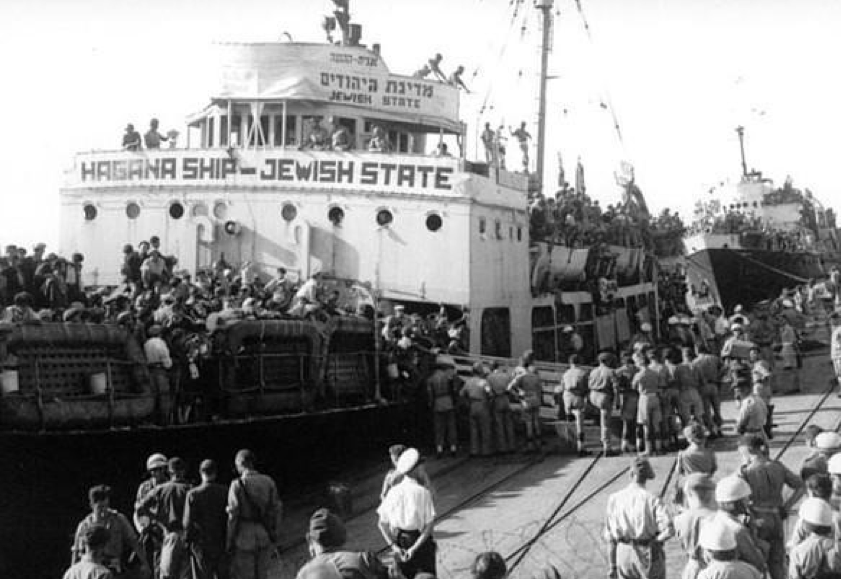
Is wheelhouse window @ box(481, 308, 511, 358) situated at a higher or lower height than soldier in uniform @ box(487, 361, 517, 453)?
higher

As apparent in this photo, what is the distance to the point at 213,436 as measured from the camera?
10.4 meters

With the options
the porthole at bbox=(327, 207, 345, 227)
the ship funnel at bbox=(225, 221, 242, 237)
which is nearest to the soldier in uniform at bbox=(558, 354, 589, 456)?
the porthole at bbox=(327, 207, 345, 227)

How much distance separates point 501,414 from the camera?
12344mm

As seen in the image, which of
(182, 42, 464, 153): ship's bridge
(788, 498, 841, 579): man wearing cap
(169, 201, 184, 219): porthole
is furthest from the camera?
(182, 42, 464, 153): ship's bridge

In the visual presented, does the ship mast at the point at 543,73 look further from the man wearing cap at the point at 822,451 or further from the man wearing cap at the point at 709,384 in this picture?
the man wearing cap at the point at 822,451

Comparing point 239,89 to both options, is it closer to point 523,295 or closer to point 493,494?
point 523,295

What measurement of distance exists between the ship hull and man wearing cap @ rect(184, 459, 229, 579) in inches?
1083

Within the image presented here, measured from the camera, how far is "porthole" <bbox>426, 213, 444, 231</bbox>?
52.8 feet

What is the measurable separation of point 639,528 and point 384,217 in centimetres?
1094

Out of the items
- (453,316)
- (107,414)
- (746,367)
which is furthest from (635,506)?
(453,316)

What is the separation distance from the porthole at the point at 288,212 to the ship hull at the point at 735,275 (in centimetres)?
1946

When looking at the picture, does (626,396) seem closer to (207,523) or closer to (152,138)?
(207,523)

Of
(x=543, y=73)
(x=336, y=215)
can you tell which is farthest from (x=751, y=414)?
(x=543, y=73)

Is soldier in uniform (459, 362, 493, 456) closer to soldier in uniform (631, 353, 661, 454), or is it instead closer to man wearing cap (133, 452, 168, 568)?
soldier in uniform (631, 353, 661, 454)
